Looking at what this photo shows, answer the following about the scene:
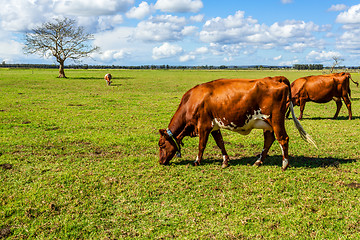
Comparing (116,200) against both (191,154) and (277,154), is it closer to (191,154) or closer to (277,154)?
(191,154)

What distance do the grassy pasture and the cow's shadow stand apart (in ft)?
0.10

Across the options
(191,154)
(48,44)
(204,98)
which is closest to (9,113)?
(191,154)

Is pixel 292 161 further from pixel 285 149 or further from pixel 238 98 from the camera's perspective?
pixel 238 98

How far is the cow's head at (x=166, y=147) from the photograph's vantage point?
25.4ft

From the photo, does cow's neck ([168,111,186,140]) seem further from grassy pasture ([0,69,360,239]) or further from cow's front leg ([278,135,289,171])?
cow's front leg ([278,135,289,171])

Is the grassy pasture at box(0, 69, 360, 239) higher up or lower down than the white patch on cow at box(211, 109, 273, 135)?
lower down

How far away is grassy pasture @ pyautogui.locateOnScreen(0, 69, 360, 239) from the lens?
4832 millimetres

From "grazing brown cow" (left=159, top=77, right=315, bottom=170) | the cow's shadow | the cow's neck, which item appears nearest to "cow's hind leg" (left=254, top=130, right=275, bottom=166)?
Answer: "grazing brown cow" (left=159, top=77, right=315, bottom=170)

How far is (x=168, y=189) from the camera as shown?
20.9 ft

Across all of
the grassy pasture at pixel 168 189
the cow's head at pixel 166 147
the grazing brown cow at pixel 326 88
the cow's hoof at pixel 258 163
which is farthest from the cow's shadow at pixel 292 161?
the grazing brown cow at pixel 326 88

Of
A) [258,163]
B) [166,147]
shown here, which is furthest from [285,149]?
[166,147]

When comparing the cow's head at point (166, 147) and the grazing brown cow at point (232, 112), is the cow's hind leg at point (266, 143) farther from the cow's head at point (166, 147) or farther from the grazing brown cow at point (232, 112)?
the cow's head at point (166, 147)

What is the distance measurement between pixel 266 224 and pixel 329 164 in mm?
3959

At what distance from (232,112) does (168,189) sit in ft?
8.05
